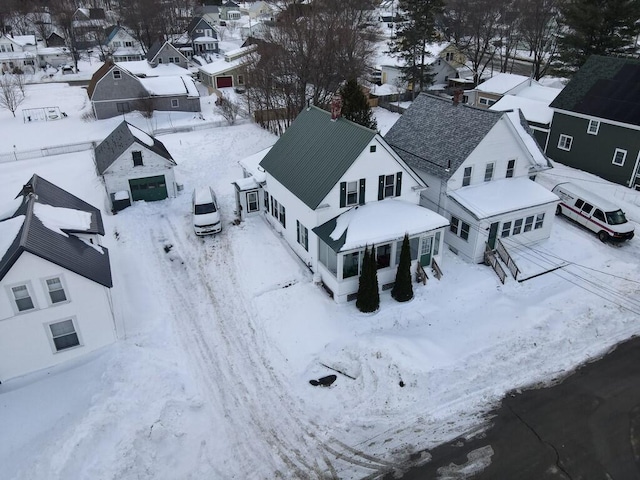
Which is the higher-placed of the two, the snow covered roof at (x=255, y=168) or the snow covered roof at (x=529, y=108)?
the snow covered roof at (x=529, y=108)

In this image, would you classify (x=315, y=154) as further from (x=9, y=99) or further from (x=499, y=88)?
(x=9, y=99)

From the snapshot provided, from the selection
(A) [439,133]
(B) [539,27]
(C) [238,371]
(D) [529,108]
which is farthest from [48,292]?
(B) [539,27]

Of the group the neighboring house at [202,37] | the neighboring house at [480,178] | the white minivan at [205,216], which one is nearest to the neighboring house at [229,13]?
the neighboring house at [202,37]

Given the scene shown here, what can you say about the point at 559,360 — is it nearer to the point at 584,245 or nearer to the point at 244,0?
the point at 584,245

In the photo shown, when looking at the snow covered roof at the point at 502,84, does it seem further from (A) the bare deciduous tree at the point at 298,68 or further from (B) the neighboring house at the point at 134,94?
(B) the neighboring house at the point at 134,94

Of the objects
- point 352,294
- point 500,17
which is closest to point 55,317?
point 352,294

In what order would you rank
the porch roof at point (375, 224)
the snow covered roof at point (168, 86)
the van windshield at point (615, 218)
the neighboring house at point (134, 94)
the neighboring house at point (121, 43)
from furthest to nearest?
the neighboring house at point (121, 43)
the snow covered roof at point (168, 86)
the neighboring house at point (134, 94)
the van windshield at point (615, 218)
the porch roof at point (375, 224)
